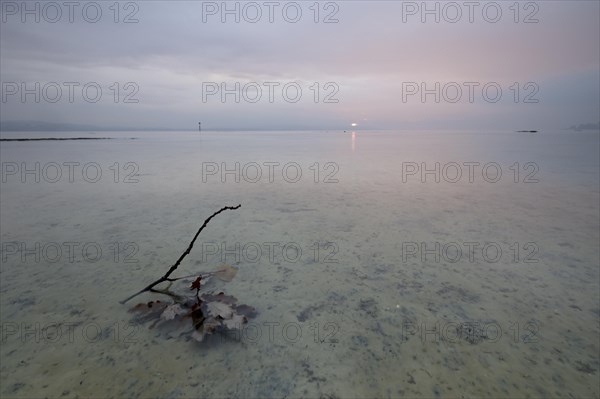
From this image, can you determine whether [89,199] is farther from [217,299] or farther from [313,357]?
[313,357]

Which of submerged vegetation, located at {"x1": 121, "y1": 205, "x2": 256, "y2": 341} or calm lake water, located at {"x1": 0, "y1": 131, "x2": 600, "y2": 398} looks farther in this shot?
submerged vegetation, located at {"x1": 121, "y1": 205, "x2": 256, "y2": 341}

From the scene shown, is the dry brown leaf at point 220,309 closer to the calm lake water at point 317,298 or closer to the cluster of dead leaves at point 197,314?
the cluster of dead leaves at point 197,314

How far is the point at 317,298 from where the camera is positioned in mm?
2812

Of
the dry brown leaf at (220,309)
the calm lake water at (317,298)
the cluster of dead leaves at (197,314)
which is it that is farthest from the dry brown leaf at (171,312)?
the dry brown leaf at (220,309)

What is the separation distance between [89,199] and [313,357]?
6.46 m

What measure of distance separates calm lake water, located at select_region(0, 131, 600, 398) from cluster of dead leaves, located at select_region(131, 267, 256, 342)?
0.25 feet

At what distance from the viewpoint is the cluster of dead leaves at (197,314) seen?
89.4 inches

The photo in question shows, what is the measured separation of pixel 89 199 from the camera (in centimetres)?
650

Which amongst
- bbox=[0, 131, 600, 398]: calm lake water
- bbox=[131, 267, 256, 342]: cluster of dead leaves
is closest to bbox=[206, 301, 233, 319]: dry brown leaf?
bbox=[131, 267, 256, 342]: cluster of dead leaves

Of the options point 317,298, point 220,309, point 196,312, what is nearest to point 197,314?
point 196,312

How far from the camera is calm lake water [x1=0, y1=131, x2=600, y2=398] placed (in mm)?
1910

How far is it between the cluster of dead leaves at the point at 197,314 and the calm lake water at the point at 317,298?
0.08 meters

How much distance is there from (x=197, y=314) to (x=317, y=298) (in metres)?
1.06

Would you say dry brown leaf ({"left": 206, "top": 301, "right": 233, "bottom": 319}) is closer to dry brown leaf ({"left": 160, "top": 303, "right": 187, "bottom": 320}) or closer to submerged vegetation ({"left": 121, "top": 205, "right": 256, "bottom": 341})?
submerged vegetation ({"left": 121, "top": 205, "right": 256, "bottom": 341})
